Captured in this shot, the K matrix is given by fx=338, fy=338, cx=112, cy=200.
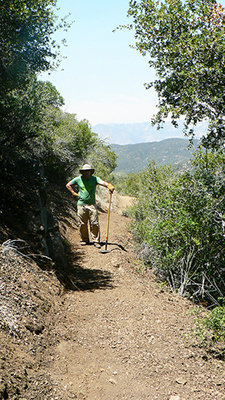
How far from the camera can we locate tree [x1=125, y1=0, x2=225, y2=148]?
776cm

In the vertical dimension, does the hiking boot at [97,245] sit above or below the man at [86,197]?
below

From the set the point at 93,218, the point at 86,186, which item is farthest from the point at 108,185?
the point at 93,218

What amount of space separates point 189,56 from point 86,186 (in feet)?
13.6

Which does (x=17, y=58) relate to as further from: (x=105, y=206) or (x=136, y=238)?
(x=105, y=206)

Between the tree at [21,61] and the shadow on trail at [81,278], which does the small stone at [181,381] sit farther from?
the tree at [21,61]

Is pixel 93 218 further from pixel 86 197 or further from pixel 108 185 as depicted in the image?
pixel 108 185

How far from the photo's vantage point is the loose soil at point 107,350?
3895 millimetres

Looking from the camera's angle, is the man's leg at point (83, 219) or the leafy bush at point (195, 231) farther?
the man's leg at point (83, 219)

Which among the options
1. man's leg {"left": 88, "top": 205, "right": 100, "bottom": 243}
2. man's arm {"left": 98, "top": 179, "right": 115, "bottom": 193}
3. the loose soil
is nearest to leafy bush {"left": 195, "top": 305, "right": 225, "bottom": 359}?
the loose soil

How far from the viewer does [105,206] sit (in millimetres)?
24328

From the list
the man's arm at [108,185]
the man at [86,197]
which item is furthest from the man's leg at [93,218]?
the man's arm at [108,185]

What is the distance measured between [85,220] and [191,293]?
11.6ft

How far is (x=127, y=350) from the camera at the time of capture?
502 centimetres

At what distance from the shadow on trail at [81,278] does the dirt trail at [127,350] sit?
0.05 m
